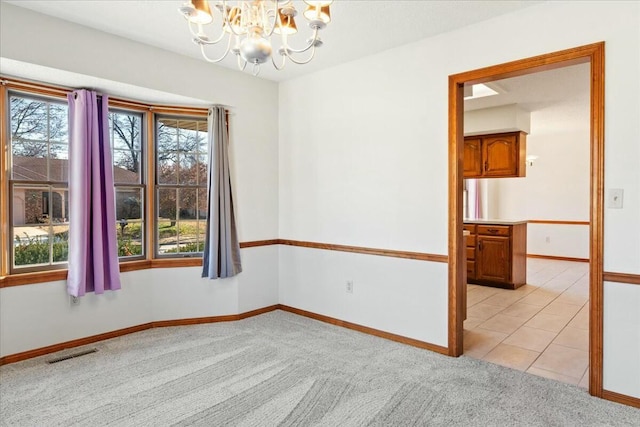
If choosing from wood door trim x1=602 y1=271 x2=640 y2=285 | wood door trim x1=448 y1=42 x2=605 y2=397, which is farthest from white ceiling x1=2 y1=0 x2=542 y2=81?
wood door trim x1=602 y1=271 x2=640 y2=285

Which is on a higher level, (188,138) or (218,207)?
(188,138)

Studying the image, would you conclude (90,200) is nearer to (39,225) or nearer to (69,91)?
(39,225)

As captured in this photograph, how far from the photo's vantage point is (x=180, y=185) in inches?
163

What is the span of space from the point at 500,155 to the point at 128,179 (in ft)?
16.9

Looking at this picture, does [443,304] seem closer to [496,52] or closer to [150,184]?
[496,52]

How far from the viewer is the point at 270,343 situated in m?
3.57

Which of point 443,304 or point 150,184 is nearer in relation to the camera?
point 443,304

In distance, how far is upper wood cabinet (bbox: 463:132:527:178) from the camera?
6.02m

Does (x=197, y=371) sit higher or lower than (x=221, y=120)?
lower

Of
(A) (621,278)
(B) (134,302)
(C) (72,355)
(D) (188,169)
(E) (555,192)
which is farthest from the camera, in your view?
(E) (555,192)

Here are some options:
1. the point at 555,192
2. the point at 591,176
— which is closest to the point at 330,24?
the point at 591,176

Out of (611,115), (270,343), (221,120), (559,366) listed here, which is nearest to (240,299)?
(270,343)

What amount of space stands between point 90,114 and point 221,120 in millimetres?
1151

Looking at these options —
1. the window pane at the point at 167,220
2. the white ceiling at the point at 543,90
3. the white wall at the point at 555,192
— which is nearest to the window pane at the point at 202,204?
the window pane at the point at 167,220
